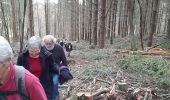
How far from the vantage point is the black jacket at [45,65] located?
5.41m

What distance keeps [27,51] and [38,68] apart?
0.33m

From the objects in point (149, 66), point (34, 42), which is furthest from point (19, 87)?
point (149, 66)

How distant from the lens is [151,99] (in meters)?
7.45

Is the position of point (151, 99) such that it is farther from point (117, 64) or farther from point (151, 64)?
point (117, 64)

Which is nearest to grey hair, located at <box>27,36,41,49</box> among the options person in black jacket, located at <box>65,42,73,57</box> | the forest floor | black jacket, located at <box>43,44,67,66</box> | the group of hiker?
the group of hiker

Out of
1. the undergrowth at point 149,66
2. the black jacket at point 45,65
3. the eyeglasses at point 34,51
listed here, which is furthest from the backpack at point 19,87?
the undergrowth at point 149,66

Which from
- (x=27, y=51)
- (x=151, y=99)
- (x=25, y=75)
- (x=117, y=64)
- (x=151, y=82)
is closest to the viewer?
(x=25, y=75)

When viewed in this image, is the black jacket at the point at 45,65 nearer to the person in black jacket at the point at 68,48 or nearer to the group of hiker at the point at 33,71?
the group of hiker at the point at 33,71

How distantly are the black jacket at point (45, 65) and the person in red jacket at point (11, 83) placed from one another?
245cm

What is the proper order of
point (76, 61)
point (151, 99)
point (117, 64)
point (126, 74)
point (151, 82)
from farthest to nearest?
1. point (76, 61)
2. point (117, 64)
3. point (126, 74)
4. point (151, 82)
5. point (151, 99)

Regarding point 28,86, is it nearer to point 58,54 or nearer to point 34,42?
point 34,42

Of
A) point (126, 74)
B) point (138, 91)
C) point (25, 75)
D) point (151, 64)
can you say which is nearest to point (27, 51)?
point (25, 75)

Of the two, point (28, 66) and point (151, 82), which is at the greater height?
point (28, 66)

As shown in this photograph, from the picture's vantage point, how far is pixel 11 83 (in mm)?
2859
